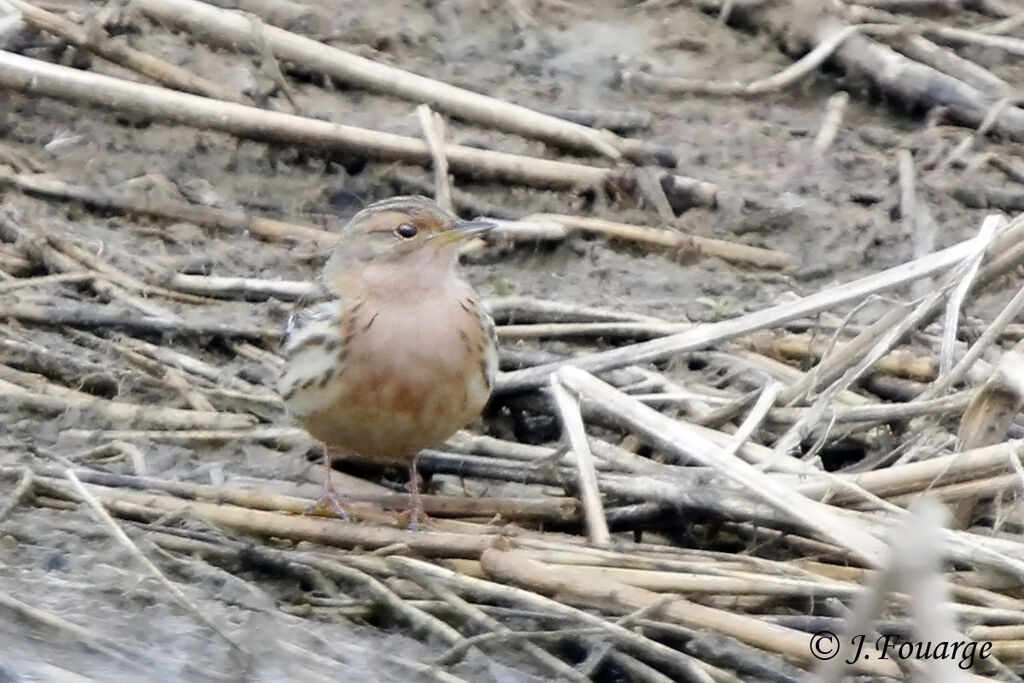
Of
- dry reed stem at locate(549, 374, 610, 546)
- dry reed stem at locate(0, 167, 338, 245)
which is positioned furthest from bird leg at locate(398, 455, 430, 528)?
dry reed stem at locate(0, 167, 338, 245)

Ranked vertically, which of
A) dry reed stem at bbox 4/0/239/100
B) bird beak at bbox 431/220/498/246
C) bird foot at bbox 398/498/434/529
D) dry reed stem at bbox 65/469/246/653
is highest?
bird beak at bbox 431/220/498/246

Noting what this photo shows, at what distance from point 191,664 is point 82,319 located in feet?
7.22

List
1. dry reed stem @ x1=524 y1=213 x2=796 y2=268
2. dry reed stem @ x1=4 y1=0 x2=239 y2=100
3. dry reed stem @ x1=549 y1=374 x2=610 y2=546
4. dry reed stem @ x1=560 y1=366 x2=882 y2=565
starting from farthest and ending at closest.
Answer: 1. dry reed stem @ x1=4 y1=0 x2=239 y2=100
2. dry reed stem @ x1=524 y1=213 x2=796 y2=268
3. dry reed stem @ x1=549 y1=374 x2=610 y2=546
4. dry reed stem @ x1=560 y1=366 x2=882 y2=565

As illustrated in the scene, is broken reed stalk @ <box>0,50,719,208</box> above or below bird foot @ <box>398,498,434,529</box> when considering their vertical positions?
above

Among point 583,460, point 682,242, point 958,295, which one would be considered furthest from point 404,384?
point 682,242

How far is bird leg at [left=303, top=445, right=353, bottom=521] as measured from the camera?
14.4ft

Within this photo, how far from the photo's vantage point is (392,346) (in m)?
4.22

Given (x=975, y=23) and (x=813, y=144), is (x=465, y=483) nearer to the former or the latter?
(x=813, y=144)

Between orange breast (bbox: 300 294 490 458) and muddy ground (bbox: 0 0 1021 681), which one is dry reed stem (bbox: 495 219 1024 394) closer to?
muddy ground (bbox: 0 0 1021 681)

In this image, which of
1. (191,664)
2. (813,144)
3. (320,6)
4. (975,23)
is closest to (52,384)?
(191,664)

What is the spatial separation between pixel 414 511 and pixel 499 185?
107 inches

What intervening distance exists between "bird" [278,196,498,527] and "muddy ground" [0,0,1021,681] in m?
0.51

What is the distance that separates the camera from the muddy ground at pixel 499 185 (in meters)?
5.95

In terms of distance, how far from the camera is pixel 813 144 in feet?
24.1
